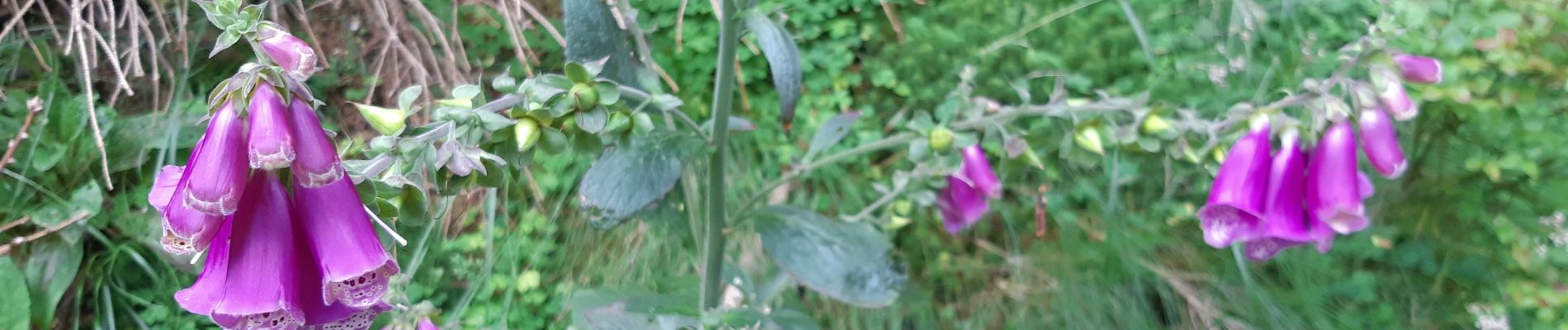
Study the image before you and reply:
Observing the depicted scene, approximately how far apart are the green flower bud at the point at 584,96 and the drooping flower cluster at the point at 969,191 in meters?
0.46

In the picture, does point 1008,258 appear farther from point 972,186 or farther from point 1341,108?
point 1341,108

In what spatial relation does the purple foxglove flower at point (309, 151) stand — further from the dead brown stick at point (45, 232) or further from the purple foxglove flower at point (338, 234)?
the dead brown stick at point (45, 232)

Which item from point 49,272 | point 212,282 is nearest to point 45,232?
point 49,272

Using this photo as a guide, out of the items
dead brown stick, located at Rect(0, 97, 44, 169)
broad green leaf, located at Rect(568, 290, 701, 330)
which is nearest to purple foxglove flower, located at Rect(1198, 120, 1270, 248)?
broad green leaf, located at Rect(568, 290, 701, 330)

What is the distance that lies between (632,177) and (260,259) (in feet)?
0.86

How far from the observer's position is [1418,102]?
108cm

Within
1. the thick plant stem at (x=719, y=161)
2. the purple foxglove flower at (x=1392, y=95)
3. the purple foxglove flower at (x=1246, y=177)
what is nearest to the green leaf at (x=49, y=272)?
the thick plant stem at (x=719, y=161)

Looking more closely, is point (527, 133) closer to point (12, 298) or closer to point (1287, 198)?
point (1287, 198)

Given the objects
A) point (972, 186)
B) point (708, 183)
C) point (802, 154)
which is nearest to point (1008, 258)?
point (802, 154)

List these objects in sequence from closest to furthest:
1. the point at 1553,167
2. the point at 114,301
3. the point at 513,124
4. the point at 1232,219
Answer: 1. the point at 513,124
2. the point at 1232,219
3. the point at 1553,167
4. the point at 114,301

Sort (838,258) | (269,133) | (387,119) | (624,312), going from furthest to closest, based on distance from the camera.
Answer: (624,312) < (838,258) < (387,119) < (269,133)

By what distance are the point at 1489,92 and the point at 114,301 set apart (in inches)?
74.4

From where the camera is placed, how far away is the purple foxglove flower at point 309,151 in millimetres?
365

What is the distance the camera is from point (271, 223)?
40 cm
